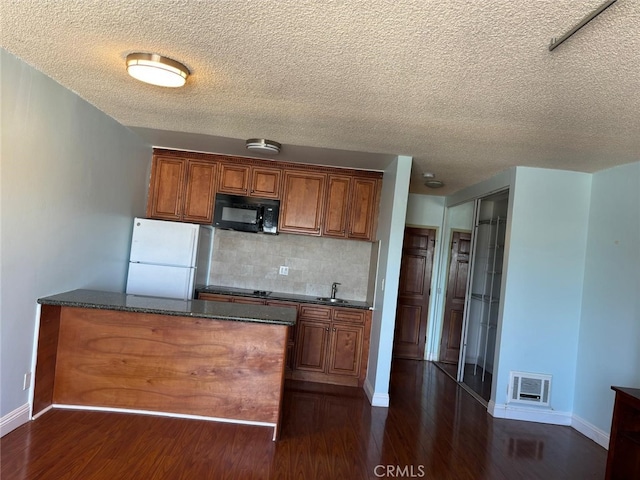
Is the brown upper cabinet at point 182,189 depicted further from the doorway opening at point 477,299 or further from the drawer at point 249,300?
the doorway opening at point 477,299

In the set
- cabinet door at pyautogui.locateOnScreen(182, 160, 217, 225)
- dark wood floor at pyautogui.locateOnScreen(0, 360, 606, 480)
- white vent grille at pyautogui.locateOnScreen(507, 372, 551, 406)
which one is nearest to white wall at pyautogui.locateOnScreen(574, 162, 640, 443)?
white vent grille at pyautogui.locateOnScreen(507, 372, 551, 406)

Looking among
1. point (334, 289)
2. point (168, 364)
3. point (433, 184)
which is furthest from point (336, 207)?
point (168, 364)

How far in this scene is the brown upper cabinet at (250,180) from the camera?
4855 millimetres

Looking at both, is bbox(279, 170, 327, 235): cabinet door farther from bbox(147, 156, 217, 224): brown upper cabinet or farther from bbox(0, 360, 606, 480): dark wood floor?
bbox(0, 360, 606, 480): dark wood floor

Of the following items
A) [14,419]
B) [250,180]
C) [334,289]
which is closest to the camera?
[14,419]

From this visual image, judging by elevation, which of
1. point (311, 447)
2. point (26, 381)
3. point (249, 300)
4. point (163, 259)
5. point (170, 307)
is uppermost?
point (163, 259)

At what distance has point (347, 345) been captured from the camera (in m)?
4.64

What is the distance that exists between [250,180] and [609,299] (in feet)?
11.9

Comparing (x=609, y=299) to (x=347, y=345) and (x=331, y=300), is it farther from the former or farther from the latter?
(x=331, y=300)

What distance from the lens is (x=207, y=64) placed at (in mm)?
2342

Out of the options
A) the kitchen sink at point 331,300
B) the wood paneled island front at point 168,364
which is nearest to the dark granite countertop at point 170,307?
the wood paneled island front at point 168,364

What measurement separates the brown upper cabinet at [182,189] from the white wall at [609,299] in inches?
151

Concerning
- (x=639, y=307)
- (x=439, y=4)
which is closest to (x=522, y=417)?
(x=639, y=307)

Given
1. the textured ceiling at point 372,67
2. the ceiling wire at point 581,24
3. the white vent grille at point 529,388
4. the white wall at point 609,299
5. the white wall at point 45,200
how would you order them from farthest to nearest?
the white vent grille at point 529,388, the white wall at point 609,299, the white wall at point 45,200, the textured ceiling at point 372,67, the ceiling wire at point 581,24
